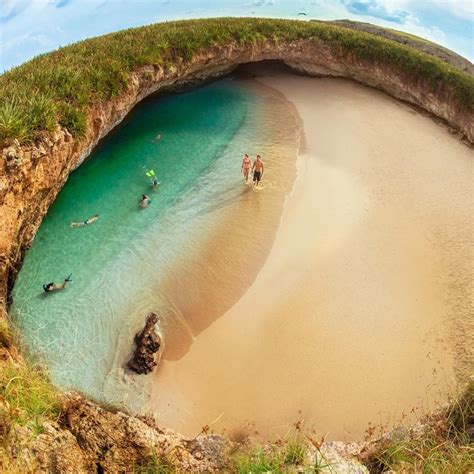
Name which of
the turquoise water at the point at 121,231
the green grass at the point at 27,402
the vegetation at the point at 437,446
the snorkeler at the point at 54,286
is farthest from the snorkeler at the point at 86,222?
the vegetation at the point at 437,446

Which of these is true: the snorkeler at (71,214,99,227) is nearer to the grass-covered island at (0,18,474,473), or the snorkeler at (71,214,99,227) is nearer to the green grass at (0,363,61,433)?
the grass-covered island at (0,18,474,473)

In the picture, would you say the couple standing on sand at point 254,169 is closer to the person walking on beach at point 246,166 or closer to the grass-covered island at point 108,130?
the person walking on beach at point 246,166

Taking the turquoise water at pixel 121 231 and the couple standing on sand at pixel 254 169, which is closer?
the turquoise water at pixel 121 231

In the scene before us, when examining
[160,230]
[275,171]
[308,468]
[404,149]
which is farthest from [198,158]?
[308,468]

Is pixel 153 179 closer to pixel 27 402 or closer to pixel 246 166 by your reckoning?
pixel 246 166

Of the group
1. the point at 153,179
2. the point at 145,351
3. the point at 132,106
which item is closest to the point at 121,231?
the point at 153,179

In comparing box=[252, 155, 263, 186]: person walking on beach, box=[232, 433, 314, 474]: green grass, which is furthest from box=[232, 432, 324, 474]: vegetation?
box=[252, 155, 263, 186]: person walking on beach
